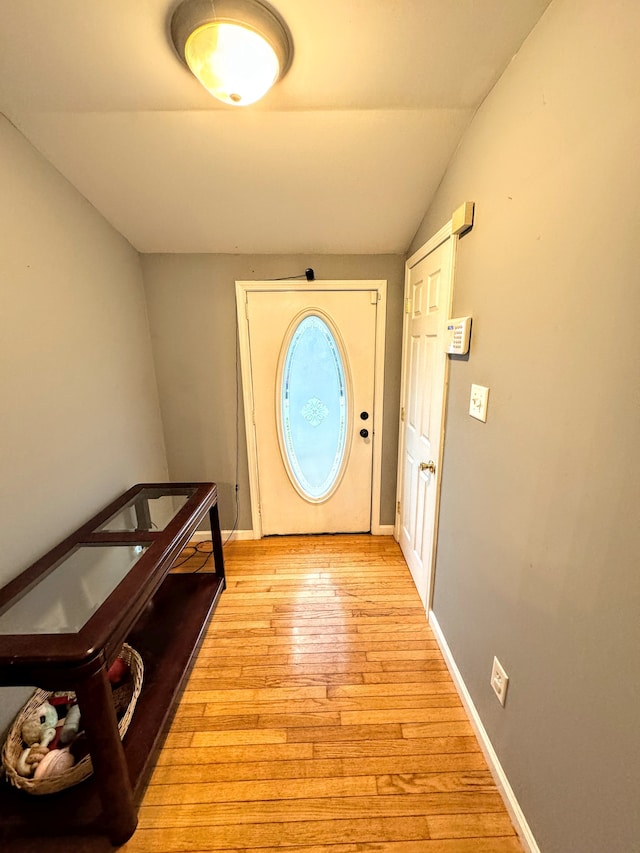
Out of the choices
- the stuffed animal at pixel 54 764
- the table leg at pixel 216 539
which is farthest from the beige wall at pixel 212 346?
the stuffed animal at pixel 54 764

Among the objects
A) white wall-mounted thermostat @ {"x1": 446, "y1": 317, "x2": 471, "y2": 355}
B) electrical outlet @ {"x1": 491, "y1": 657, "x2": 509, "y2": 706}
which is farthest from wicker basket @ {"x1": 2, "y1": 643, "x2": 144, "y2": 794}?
white wall-mounted thermostat @ {"x1": 446, "y1": 317, "x2": 471, "y2": 355}

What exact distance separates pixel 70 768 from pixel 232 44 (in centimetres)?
231

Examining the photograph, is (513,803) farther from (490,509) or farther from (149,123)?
(149,123)

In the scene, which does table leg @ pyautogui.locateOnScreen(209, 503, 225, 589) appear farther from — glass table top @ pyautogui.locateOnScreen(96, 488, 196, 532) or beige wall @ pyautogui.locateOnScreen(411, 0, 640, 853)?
beige wall @ pyautogui.locateOnScreen(411, 0, 640, 853)

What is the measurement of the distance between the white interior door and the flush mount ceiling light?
2.96 ft

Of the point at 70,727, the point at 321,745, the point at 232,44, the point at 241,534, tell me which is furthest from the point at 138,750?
the point at 232,44

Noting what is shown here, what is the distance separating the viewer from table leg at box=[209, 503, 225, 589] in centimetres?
194

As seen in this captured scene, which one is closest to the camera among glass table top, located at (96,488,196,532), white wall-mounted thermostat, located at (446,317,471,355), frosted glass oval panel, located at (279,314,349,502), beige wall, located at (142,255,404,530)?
white wall-mounted thermostat, located at (446,317,471,355)

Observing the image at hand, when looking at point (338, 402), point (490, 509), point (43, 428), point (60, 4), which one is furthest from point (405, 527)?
point (60, 4)

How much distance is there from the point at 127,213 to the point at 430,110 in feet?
5.15

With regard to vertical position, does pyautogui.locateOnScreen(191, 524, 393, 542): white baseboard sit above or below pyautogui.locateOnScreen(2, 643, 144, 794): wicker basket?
below

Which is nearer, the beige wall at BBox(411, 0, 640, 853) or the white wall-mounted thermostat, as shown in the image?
the beige wall at BBox(411, 0, 640, 853)

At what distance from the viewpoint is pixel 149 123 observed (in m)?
1.27

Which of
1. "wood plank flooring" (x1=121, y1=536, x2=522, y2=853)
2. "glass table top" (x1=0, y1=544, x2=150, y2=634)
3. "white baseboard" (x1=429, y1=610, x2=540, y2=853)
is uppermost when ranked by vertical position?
"glass table top" (x1=0, y1=544, x2=150, y2=634)
